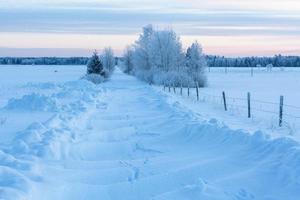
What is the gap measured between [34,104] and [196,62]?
49.0 m

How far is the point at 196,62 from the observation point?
2776 inches

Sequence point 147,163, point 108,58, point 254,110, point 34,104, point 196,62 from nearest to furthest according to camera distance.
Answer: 1. point 147,163
2. point 34,104
3. point 254,110
4. point 196,62
5. point 108,58

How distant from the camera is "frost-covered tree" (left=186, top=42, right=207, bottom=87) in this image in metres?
66.7

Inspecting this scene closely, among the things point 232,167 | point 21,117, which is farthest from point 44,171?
point 21,117

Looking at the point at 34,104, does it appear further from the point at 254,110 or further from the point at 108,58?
the point at 108,58

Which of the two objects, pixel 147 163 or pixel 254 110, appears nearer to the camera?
pixel 147 163

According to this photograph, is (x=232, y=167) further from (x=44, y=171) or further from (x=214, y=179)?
(x=44, y=171)

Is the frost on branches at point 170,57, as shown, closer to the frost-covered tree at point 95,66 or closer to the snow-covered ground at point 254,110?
the frost-covered tree at point 95,66

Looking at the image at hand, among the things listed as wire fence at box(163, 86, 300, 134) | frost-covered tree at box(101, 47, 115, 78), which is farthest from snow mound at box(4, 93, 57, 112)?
frost-covered tree at box(101, 47, 115, 78)

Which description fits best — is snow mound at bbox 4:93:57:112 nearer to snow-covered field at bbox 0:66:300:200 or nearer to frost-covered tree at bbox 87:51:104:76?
snow-covered field at bbox 0:66:300:200

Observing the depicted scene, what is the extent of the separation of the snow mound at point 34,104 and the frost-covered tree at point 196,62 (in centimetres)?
4236

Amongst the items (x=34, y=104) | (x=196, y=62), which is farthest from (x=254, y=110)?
(x=196, y=62)

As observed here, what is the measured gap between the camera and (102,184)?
8.76m

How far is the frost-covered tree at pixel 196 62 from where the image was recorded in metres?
66.7
